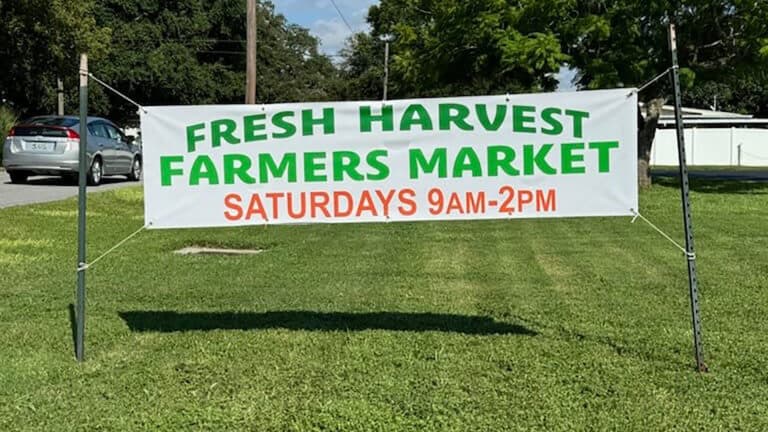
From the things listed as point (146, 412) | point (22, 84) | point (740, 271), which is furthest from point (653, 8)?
point (22, 84)

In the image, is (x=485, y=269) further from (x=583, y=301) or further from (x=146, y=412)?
(x=146, y=412)

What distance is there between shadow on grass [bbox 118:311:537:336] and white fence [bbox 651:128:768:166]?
133ft

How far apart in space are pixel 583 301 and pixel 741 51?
14.3 meters

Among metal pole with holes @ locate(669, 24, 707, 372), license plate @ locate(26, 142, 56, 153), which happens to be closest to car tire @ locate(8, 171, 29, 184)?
license plate @ locate(26, 142, 56, 153)

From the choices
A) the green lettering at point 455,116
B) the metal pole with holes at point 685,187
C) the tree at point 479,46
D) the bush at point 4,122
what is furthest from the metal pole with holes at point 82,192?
the bush at point 4,122

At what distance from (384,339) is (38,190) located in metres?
12.0

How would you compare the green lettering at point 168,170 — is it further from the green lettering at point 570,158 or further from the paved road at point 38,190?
the paved road at point 38,190

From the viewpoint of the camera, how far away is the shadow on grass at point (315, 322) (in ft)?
17.5

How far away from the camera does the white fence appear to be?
141 ft

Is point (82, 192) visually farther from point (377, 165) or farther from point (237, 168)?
point (377, 165)

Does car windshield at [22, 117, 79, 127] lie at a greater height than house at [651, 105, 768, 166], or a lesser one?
lesser

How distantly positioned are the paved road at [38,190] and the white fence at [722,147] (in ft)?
109

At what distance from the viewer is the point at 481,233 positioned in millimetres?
10492

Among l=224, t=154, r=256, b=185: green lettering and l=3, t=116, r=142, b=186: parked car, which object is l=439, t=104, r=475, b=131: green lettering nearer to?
l=224, t=154, r=256, b=185: green lettering
